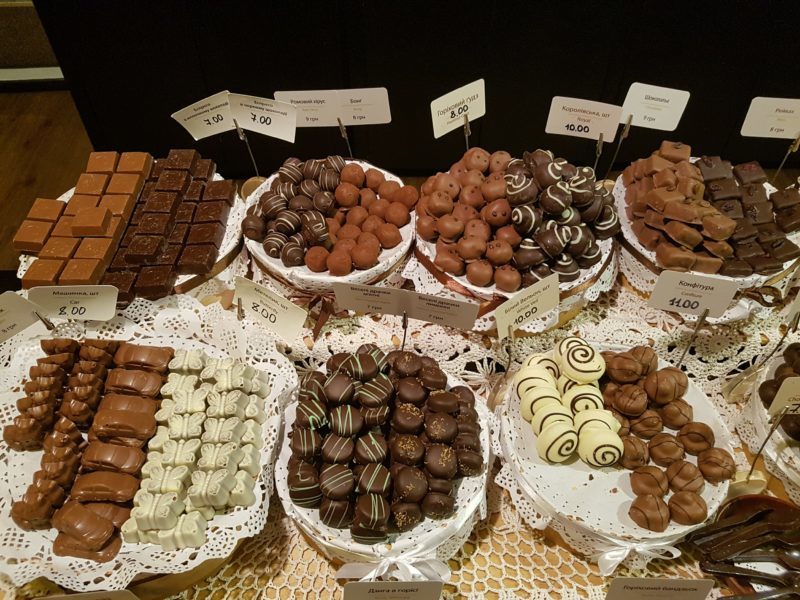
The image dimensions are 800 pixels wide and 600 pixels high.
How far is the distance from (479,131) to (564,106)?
1.87m

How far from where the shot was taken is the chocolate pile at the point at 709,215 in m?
1.82

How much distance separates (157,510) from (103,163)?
4.66 feet

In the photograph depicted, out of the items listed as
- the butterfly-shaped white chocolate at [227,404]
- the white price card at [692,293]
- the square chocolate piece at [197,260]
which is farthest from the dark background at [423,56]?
the butterfly-shaped white chocolate at [227,404]

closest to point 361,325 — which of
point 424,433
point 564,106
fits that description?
point 424,433

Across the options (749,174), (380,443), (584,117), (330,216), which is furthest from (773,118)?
(380,443)

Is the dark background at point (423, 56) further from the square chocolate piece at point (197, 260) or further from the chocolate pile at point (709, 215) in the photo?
the square chocolate piece at point (197, 260)

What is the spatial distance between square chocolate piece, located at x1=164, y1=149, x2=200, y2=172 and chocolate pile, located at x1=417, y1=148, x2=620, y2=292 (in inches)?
36.6

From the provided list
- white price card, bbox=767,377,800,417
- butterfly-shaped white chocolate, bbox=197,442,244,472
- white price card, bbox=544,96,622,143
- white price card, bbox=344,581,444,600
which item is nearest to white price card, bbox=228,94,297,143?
white price card, bbox=544,96,622,143

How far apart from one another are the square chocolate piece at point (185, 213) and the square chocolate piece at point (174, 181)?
0.23ft

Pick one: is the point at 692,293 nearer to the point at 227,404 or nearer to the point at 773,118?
the point at 773,118

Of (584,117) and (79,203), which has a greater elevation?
(584,117)

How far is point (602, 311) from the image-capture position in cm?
205

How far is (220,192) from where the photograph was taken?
7.21 ft

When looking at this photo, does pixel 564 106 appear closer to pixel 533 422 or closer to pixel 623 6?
pixel 533 422
